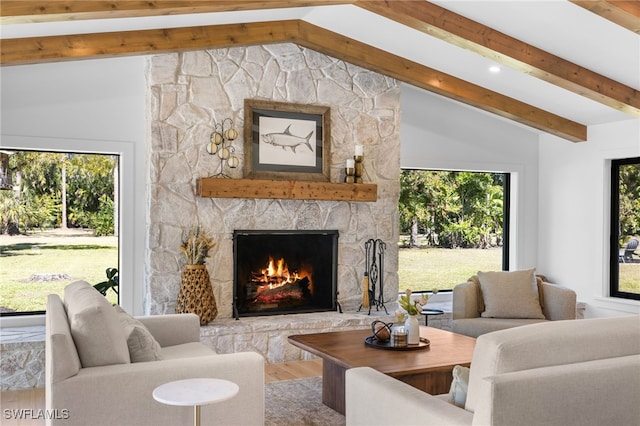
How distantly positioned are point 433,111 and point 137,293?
3814mm

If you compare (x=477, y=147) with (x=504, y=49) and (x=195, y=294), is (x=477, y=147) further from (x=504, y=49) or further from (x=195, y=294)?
(x=195, y=294)

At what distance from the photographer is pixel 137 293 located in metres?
5.77

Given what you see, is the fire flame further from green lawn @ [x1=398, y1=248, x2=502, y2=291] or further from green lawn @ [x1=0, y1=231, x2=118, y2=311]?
green lawn @ [x1=398, y1=248, x2=502, y2=291]

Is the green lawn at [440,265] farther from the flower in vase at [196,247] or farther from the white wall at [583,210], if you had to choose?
the flower in vase at [196,247]

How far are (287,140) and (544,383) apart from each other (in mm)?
4203

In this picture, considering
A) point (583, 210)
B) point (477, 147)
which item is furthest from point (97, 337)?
point (583, 210)

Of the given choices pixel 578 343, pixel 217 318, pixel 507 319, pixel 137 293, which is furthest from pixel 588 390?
pixel 137 293

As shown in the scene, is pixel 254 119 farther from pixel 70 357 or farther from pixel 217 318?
pixel 70 357

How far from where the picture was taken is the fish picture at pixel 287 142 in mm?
6000

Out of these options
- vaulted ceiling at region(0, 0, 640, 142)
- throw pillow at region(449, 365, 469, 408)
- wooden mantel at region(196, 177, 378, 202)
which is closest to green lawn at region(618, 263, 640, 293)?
vaulted ceiling at region(0, 0, 640, 142)

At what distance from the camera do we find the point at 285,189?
588cm

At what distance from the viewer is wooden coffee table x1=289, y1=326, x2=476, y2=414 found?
12.6ft

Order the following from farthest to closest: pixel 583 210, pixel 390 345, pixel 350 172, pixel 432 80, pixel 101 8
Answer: pixel 583 210
pixel 432 80
pixel 350 172
pixel 390 345
pixel 101 8

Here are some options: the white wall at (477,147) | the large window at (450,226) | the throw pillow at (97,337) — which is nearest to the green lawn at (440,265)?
the large window at (450,226)
